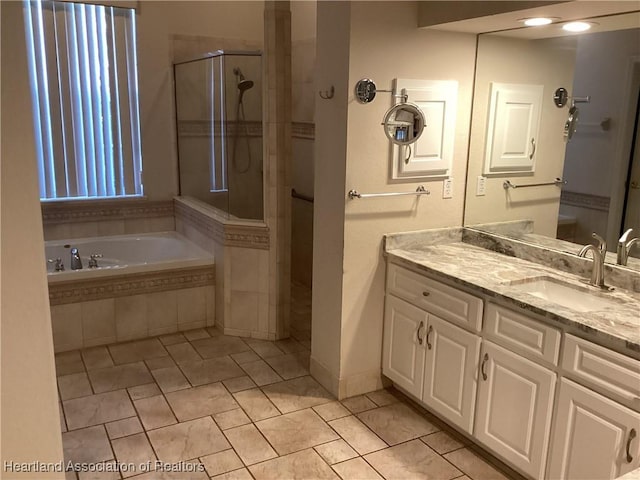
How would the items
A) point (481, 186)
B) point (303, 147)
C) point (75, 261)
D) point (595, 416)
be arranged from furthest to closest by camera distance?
point (303, 147) < point (75, 261) < point (481, 186) < point (595, 416)

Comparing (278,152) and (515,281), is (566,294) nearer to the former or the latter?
(515,281)

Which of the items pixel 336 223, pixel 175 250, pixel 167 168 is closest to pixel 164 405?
pixel 336 223

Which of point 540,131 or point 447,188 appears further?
point 447,188

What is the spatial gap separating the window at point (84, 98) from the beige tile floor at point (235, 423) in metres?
1.60

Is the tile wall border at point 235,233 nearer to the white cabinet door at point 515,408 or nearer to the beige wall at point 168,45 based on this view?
the beige wall at point 168,45

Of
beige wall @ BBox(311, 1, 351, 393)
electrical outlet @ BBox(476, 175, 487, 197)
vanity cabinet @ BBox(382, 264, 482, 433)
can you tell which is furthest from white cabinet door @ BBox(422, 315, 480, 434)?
electrical outlet @ BBox(476, 175, 487, 197)

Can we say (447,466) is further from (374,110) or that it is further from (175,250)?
(175,250)

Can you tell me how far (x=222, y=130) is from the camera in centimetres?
429

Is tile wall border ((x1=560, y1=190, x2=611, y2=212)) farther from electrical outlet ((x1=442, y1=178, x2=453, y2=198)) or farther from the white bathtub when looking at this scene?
the white bathtub

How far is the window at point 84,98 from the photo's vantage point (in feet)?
13.7

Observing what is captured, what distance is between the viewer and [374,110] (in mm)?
2734

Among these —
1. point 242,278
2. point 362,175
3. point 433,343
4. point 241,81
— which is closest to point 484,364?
point 433,343

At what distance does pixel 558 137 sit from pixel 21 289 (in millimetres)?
2658

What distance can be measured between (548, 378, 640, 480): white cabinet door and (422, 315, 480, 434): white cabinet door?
45 centimetres
